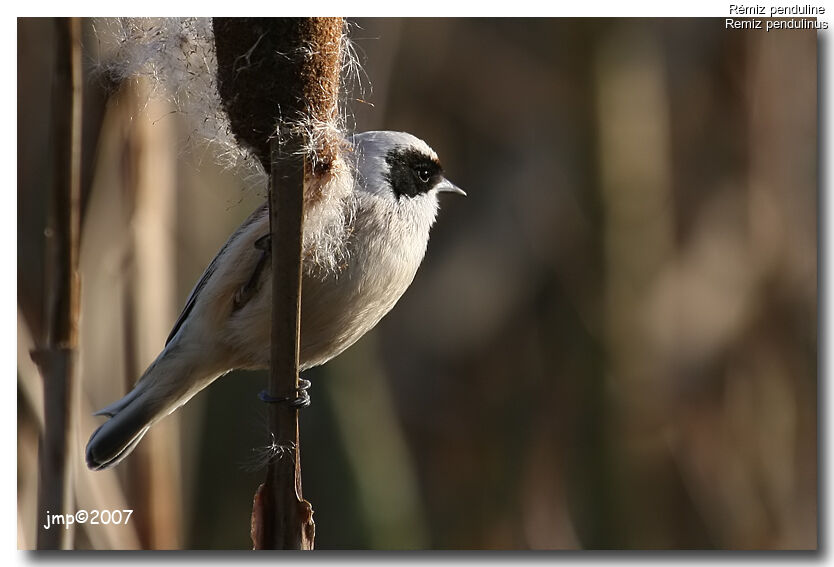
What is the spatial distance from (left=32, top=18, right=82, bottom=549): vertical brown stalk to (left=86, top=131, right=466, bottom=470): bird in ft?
0.95

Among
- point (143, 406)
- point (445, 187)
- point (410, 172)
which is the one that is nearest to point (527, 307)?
point (445, 187)

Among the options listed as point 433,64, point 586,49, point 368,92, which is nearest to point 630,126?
point 586,49

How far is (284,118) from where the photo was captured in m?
1.37

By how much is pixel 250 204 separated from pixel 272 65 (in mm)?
728

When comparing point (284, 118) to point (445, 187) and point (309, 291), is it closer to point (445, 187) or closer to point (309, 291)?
point (309, 291)

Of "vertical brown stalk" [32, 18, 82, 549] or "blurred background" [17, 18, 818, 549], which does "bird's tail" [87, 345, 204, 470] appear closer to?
"blurred background" [17, 18, 818, 549]

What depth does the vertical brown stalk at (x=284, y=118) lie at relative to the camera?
135 centimetres

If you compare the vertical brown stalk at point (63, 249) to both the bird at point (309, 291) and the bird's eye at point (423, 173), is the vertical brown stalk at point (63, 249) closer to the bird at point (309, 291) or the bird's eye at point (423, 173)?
the bird at point (309, 291)

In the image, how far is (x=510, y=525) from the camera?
2.14 meters

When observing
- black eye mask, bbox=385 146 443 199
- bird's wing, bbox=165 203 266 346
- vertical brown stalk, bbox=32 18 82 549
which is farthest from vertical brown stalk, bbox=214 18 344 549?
bird's wing, bbox=165 203 266 346

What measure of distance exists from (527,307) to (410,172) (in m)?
0.62

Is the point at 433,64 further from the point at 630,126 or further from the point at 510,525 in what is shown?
the point at 510,525

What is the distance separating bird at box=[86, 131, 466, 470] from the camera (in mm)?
1816

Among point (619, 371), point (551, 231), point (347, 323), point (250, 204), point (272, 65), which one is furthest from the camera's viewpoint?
point (551, 231)
